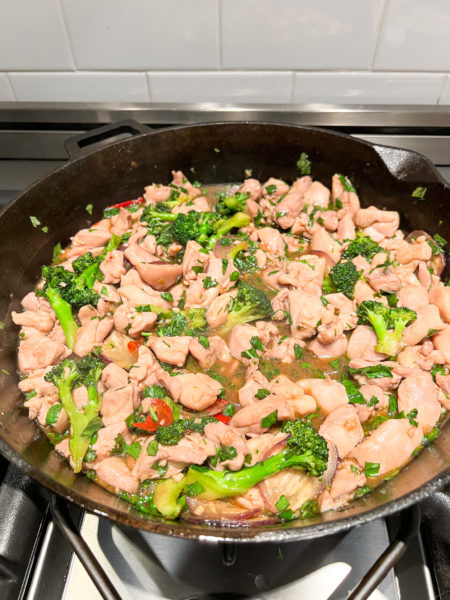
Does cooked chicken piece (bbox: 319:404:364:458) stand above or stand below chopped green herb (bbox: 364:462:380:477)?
above

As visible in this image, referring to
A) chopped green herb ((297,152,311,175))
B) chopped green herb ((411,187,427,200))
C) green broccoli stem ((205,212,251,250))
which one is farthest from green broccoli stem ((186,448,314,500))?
chopped green herb ((297,152,311,175))

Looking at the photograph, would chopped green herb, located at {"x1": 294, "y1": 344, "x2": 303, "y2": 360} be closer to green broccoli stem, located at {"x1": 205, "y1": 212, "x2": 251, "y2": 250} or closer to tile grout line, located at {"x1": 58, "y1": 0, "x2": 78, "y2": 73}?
green broccoli stem, located at {"x1": 205, "y1": 212, "x2": 251, "y2": 250}

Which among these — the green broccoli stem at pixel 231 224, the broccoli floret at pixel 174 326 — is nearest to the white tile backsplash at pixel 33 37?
the green broccoli stem at pixel 231 224

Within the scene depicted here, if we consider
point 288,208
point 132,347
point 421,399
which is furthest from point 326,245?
point 132,347

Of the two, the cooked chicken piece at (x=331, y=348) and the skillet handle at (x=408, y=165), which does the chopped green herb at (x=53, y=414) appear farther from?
the skillet handle at (x=408, y=165)

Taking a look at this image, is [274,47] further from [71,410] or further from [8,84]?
[71,410]

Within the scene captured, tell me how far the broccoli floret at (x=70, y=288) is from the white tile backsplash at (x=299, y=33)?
1.39m

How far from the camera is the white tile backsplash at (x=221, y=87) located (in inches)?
102

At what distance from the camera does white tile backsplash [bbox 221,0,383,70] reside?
2301 mm

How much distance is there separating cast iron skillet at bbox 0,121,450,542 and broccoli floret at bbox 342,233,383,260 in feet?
1.05

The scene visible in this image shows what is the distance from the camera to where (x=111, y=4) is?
91.6 inches

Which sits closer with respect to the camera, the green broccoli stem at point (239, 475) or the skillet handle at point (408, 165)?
the green broccoli stem at point (239, 475)

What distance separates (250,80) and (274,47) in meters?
0.23

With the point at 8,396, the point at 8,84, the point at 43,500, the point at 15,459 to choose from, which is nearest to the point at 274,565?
the point at 43,500
